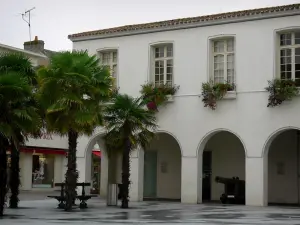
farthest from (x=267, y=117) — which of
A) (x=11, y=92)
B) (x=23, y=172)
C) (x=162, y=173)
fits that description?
(x=23, y=172)

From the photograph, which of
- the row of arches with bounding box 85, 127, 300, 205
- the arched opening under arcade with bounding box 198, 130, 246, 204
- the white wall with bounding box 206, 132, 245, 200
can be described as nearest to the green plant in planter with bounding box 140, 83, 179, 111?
the row of arches with bounding box 85, 127, 300, 205

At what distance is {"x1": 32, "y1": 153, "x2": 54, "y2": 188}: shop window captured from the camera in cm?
4256

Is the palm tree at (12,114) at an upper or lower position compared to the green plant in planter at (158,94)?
lower

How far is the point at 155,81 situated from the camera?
94.8 feet

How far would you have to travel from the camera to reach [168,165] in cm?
3167

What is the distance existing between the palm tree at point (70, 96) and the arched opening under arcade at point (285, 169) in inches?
426

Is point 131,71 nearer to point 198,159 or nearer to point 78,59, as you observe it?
point 198,159

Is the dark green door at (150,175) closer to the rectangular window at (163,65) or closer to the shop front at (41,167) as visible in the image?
the rectangular window at (163,65)

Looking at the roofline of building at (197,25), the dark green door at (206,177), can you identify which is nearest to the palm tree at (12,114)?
the roofline of building at (197,25)

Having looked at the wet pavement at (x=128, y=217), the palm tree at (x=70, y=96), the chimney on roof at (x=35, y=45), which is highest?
the chimney on roof at (x=35, y=45)

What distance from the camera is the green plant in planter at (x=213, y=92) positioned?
86.5 feet

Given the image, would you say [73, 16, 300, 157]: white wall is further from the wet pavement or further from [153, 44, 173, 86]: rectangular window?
the wet pavement

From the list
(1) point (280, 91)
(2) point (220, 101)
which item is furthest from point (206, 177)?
(1) point (280, 91)

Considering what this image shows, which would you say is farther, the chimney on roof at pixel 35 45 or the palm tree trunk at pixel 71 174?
the chimney on roof at pixel 35 45
